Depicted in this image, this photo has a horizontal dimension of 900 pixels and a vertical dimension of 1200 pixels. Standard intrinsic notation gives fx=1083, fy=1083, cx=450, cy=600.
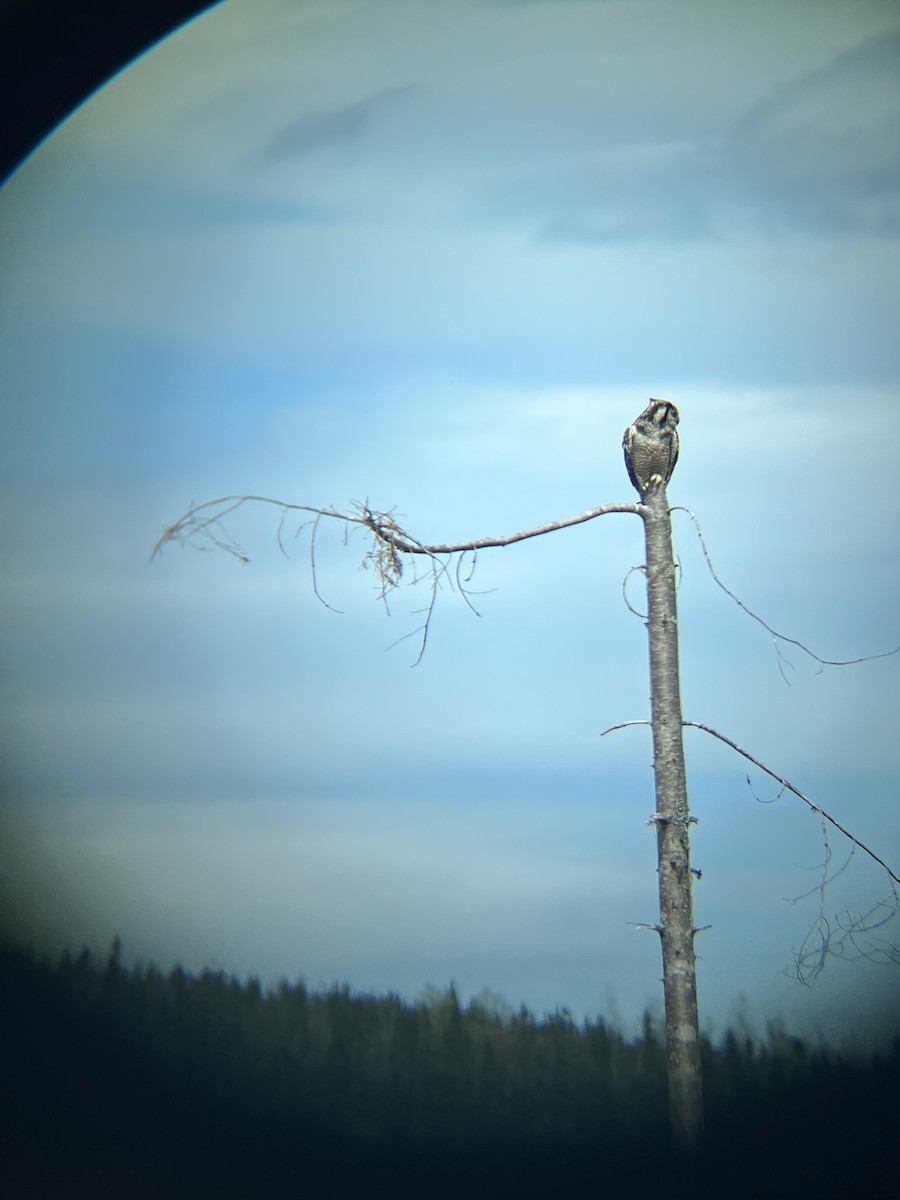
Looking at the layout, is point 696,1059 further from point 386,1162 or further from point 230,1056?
point 230,1056

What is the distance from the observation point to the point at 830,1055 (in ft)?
16.5

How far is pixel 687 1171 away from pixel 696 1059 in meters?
0.44

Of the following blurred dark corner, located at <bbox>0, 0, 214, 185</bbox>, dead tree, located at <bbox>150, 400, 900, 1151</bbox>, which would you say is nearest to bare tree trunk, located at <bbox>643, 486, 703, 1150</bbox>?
dead tree, located at <bbox>150, 400, 900, 1151</bbox>

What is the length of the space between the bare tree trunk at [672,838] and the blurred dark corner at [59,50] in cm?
284

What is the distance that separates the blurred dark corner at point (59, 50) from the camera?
404cm

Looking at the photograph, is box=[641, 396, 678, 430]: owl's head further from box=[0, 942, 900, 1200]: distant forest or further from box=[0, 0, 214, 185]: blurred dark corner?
box=[0, 942, 900, 1200]: distant forest

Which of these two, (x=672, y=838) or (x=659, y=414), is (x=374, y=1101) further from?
(x=659, y=414)

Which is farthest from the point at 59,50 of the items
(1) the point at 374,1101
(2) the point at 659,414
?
(1) the point at 374,1101

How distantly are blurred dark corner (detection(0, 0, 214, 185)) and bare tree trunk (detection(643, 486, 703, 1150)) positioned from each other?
9.33ft

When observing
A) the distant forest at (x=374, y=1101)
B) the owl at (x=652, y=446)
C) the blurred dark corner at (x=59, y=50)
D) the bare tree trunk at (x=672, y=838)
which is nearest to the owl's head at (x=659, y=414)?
the owl at (x=652, y=446)

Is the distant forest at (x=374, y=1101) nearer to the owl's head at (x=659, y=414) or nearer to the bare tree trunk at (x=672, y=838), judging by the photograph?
the bare tree trunk at (x=672, y=838)

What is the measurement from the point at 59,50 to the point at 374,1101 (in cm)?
469

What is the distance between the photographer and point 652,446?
4691mm

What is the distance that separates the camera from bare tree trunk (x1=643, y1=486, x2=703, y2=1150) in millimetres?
4352
